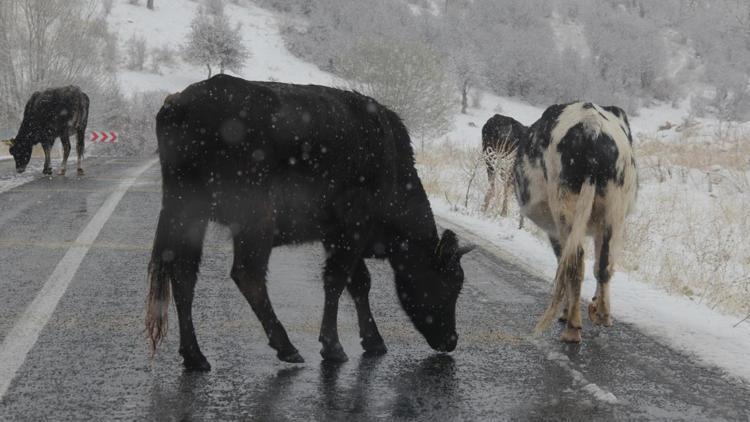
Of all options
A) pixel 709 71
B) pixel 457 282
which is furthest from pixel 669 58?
pixel 457 282

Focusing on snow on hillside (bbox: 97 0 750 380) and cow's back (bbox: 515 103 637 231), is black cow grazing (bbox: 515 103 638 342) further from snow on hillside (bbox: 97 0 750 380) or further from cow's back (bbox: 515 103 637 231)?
snow on hillside (bbox: 97 0 750 380)

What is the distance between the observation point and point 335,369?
13.9ft

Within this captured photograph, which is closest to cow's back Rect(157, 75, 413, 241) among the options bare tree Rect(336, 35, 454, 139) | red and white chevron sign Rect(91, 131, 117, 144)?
red and white chevron sign Rect(91, 131, 117, 144)

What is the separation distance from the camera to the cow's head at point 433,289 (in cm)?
457

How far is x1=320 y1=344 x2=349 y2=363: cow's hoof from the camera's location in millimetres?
4371

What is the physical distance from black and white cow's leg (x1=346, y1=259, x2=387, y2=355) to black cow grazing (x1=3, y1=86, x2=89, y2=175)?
14473mm

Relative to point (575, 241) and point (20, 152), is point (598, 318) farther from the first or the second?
point (20, 152)

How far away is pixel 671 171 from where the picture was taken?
18.3m

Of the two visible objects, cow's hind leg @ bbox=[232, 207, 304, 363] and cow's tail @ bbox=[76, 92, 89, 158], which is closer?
cow's hind leg @ bbox=[232, 207, 304, 363]

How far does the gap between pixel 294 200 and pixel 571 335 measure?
2.06m

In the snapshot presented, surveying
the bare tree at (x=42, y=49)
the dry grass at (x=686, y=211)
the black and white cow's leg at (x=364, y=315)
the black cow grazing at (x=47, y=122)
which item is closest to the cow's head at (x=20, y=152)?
the black cow grazing at (x=47, y=122)

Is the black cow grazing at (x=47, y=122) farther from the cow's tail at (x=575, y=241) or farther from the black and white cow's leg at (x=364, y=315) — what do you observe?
the cow's tail at (x=575, y=241)

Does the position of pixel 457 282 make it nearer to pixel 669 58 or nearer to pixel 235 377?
pixel 235 377

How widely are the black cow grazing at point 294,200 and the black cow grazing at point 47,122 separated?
14.6 m
